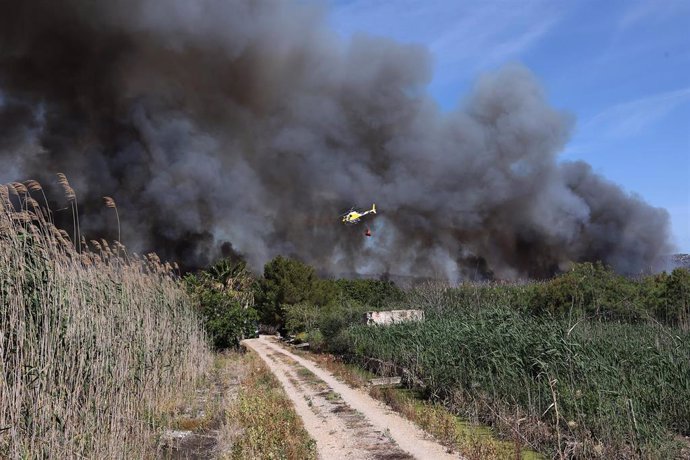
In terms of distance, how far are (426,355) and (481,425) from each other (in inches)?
155

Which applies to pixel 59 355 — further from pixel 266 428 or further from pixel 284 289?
pixel 284 289

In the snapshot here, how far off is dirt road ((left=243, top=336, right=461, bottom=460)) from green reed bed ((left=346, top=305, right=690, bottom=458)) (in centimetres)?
148

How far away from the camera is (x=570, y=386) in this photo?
928 cm

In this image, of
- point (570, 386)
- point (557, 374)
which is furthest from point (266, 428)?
point (570, 386)

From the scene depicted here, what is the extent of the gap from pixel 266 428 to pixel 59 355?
4.37 meters

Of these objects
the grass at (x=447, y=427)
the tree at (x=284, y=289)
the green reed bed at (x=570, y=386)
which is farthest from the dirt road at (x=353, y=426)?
the tree at (x=284, y=289)

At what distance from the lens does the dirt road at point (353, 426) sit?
9.13 meters

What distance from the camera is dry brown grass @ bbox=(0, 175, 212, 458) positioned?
5809 millimetres

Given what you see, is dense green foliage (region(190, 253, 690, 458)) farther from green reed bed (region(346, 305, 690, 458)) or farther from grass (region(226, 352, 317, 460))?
grass (region(226, 352, 317, 460))

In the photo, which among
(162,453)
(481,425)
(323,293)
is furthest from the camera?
(323,293)

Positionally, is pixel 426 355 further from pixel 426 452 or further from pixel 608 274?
pixel 608 274

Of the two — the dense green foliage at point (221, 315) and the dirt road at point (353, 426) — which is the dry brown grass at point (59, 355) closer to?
the dirt road at point (353, 426)

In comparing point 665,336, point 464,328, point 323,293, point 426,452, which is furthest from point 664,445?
point 323,293

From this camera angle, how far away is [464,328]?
1391cm
